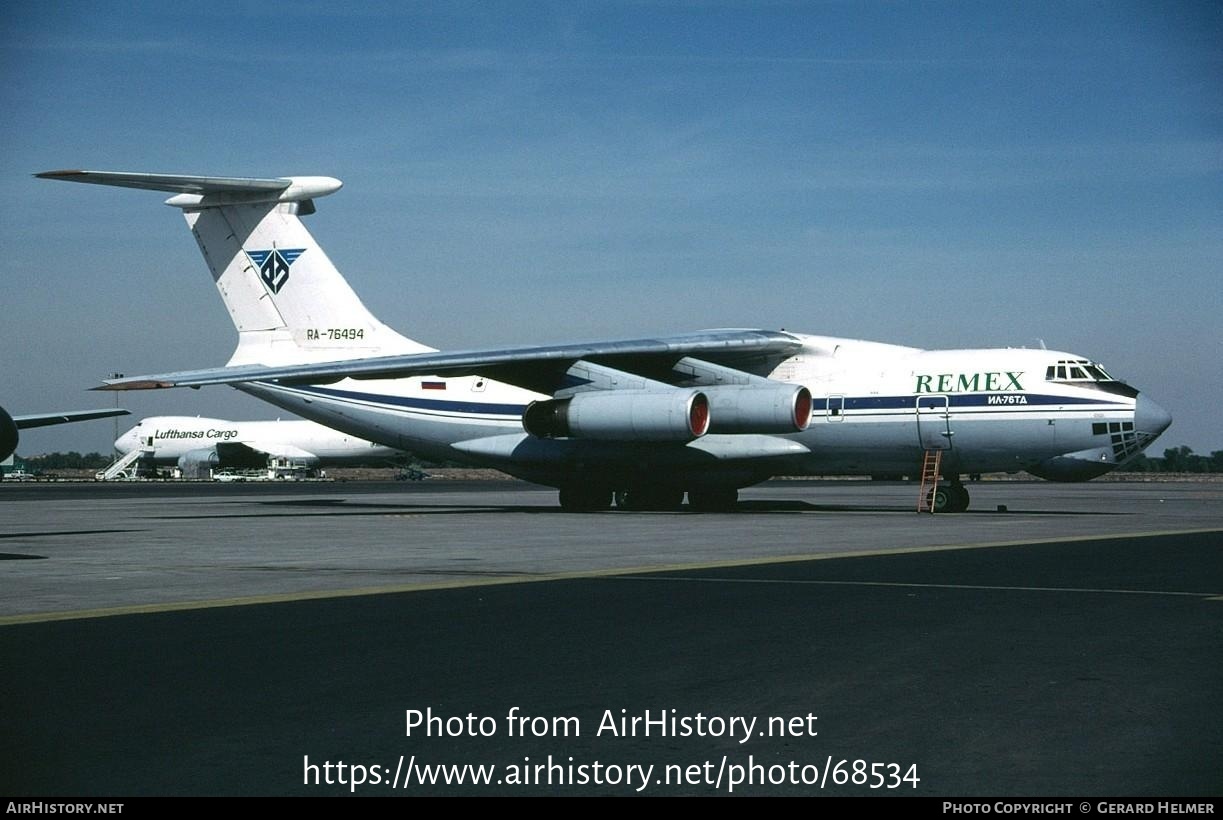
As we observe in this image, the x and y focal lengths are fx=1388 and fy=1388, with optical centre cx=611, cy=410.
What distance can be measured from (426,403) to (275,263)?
15.4 feet

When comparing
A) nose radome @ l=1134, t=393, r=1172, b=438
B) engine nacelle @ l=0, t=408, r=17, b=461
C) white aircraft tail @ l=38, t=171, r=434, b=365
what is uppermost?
white aircraft tail @ l=38, t=171, r=434, b=365

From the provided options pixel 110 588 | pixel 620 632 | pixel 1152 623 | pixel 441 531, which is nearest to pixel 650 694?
pixel 620 632

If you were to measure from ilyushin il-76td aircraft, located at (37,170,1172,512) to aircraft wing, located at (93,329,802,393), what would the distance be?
0.15 ft

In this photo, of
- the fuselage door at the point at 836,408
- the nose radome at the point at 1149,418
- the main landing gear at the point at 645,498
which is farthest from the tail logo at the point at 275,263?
the nose radome at the point at 1149,418

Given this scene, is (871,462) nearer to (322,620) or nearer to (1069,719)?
(322,620)

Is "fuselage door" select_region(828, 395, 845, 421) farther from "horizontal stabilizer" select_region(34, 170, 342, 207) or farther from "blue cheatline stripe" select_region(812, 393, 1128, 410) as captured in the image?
"horizontal stabilizer" select_region(34, 170, 342, 207)

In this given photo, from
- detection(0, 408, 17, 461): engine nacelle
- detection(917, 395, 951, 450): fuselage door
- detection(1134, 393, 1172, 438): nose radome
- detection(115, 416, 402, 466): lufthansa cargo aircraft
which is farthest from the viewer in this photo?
detection(115, 416, 402, 466): lufthansa cargo aircraft

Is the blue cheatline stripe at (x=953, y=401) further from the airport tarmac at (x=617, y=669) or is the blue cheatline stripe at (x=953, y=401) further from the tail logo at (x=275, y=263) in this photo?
the tail logo at (x=275, y=263)

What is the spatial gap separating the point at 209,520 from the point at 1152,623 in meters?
18.4

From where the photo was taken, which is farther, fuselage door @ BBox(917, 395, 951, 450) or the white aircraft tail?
the white aircraft tail

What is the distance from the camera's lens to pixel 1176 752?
217 inches

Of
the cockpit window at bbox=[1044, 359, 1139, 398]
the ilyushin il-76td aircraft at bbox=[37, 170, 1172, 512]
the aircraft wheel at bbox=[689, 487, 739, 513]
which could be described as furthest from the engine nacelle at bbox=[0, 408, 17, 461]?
the cockpit window at bbox=[1044, 359, 1139, 398]

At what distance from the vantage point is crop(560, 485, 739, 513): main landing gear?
29.3 metres

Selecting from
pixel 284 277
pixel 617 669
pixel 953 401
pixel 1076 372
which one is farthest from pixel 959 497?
pixel 617 669
